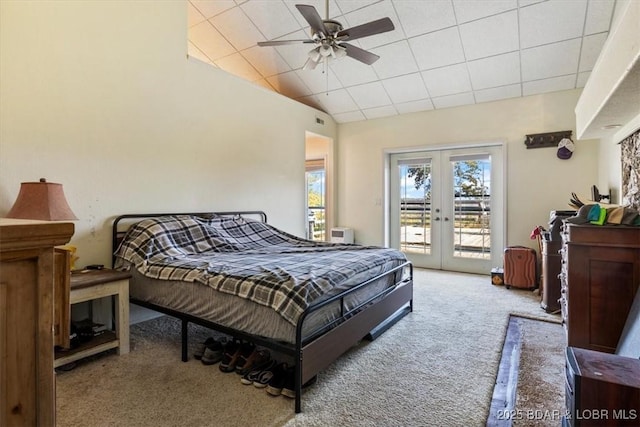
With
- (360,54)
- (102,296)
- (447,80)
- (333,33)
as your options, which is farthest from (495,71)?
(102,296)

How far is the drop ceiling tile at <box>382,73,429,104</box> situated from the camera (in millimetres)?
4801

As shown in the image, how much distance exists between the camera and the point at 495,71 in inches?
172

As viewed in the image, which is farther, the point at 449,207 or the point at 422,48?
the point at 449,207

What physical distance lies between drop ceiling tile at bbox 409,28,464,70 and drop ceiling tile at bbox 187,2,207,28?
269cm

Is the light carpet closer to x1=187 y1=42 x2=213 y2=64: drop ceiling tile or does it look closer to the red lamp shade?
the red lamp shade

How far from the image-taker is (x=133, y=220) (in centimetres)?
328

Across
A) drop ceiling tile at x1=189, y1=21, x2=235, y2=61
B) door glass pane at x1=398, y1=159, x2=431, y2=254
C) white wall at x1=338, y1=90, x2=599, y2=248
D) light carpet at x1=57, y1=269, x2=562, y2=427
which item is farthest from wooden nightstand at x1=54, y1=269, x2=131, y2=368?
door glass pane at x1=398, y1=159, x2=431, y2=254

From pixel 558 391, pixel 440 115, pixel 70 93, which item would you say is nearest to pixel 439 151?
pixel 440 115

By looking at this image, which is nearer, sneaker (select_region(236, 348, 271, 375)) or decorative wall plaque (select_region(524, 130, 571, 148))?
sneaker (select_region(236, 348, 271, 375))

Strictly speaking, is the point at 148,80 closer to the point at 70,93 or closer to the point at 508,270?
the point at 70,93

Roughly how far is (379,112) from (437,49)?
1630mm

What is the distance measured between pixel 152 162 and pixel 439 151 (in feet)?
14.0

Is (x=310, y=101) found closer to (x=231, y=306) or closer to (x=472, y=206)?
(x=472, y=206)

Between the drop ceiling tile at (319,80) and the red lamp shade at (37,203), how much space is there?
12.1 ft
